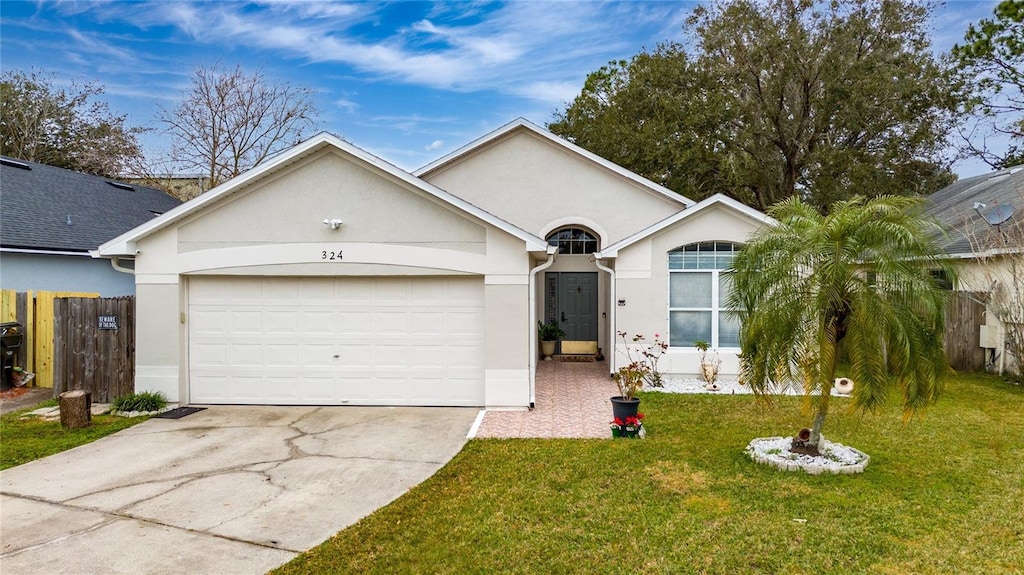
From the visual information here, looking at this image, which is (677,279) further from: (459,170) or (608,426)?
(459,170)

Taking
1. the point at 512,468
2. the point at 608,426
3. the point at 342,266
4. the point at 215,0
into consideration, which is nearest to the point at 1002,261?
the point at 608,426

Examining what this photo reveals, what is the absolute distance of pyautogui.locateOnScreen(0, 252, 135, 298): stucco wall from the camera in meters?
13.4

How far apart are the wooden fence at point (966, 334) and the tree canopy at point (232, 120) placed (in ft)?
86.6

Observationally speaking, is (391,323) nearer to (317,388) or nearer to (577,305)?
(317,388)

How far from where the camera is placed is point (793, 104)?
22.9 meters

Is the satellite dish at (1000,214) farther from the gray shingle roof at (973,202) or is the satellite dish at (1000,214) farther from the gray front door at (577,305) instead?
the gray front door at (577,305)

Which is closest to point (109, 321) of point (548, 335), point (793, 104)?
point (548, 335)

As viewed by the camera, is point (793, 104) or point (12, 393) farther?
point (793, 104)

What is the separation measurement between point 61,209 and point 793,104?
24.7 metres

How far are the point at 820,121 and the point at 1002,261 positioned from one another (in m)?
11.3

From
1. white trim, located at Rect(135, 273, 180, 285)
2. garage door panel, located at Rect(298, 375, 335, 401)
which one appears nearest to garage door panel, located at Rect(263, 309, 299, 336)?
garage door panel, located at Rect(298, 375, 335, 401)

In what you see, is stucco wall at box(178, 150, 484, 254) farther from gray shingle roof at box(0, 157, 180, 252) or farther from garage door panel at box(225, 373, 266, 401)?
gray shingle roof at box(0, 157, 180, 252)

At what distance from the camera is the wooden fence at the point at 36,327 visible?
11680 mm

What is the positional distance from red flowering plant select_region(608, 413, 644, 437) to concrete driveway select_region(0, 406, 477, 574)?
2.15 m
